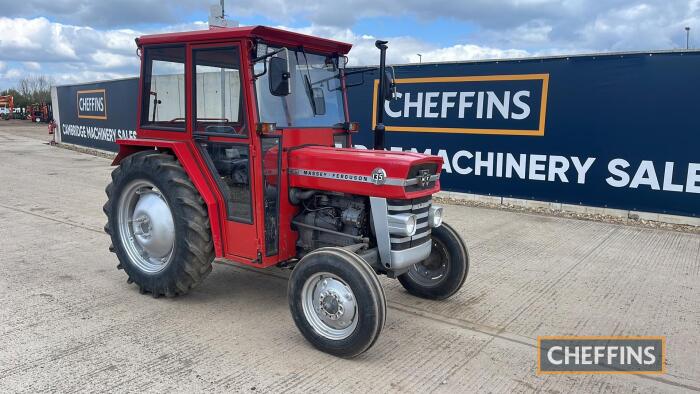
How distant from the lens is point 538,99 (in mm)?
8273

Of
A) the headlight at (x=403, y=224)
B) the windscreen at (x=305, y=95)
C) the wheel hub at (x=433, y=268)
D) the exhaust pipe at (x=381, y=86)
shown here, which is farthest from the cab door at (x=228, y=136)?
the wheel hub at (x=433, y=268)

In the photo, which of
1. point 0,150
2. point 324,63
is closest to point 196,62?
point 324,63

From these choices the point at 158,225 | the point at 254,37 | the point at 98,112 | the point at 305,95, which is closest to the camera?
the point at 254,37

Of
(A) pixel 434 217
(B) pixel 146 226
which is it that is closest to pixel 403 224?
(A) pixel 434 217

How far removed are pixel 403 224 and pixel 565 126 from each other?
5.45 meters

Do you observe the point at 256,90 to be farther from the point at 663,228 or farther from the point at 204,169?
the point at 663,228

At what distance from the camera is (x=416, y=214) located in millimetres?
3922

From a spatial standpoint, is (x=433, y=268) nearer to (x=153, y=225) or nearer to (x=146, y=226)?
(x=153, y=225)

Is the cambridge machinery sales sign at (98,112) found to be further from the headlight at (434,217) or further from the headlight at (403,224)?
the headlight at (403,224)

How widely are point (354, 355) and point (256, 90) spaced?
203cm

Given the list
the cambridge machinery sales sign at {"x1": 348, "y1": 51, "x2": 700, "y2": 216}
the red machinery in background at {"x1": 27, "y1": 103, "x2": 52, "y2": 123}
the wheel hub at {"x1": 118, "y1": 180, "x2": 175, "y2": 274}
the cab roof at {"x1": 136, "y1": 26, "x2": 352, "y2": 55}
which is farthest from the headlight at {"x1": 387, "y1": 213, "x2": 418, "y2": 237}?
the red machinery in background at {"x1": 27, "y1": 103, "x2": 52, "y2": 123}

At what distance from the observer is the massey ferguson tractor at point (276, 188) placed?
142 inches

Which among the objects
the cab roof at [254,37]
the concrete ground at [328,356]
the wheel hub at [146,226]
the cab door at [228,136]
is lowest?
the concrete ground at [328,356]

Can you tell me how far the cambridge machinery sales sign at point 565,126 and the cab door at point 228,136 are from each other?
444 cm
